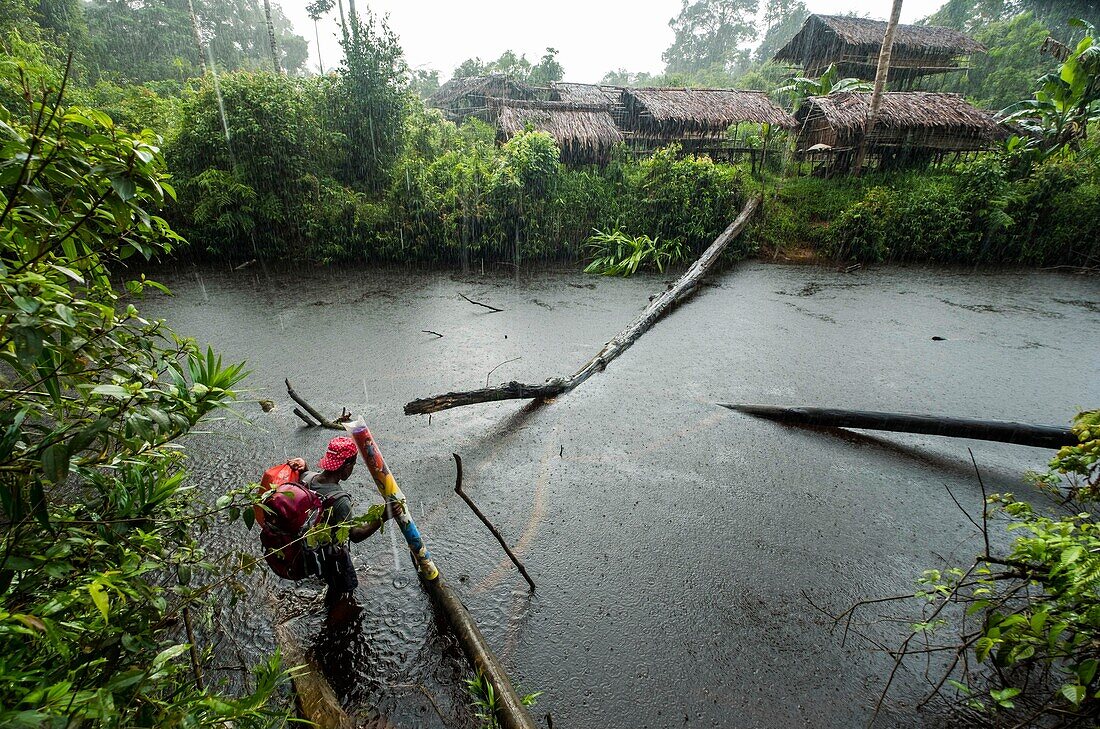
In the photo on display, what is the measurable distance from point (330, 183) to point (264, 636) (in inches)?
483

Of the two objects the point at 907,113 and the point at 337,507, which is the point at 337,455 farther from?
the point at 907,113

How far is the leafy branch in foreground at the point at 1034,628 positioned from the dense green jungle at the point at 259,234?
2 cm

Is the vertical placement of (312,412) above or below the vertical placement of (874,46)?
below

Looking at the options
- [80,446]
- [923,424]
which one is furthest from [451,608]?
[923,424]

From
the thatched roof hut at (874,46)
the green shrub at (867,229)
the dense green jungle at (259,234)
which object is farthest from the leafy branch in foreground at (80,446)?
the thatched roof hut at (874,46)

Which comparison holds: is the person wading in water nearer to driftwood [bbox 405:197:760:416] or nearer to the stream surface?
the stream surface

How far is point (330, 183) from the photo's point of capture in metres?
12.8

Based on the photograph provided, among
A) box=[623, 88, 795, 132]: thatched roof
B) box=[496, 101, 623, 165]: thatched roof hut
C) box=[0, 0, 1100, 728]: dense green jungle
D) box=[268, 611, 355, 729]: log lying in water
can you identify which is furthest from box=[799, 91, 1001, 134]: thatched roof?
box=[268, 611, 355, 729]: log lying in water

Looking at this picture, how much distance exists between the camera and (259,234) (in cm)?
1242

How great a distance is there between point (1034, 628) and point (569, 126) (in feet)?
51.3

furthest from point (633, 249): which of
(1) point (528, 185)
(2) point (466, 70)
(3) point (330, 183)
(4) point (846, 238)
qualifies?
(2) point (466, 70)

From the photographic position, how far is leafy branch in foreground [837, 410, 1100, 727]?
6.68ft

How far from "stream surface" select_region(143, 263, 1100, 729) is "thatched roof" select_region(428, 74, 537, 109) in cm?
1506

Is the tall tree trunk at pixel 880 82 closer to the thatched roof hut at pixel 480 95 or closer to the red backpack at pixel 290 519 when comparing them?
the thatched roof hut at pixel 480 95
